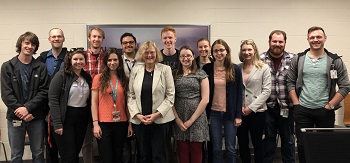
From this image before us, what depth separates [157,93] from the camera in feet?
9.17

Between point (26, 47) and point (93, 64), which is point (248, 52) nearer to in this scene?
point (93, 64)

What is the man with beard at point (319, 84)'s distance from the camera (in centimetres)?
287

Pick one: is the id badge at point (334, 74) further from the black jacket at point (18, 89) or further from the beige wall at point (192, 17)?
the black jacket at point (18, 89)

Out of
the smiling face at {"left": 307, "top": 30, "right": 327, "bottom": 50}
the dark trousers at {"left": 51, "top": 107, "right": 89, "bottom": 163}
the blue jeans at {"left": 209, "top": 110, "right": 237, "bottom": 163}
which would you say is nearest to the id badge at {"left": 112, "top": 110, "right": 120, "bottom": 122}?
the dark trousers at {"left": 51, "top": 107, "right": 89, "bottom": 163}

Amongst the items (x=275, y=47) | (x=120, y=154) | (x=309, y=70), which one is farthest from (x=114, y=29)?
(x=309, y=70)

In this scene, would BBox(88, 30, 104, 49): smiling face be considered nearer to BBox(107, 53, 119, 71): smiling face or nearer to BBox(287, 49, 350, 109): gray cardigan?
BBox(107, 53, 119, 71): smiling face

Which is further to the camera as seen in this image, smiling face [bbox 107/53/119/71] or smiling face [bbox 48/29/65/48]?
smiling face [bbox 48/29/65/48]

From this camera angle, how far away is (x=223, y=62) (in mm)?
3031

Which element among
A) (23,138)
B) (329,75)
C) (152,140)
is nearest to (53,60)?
(23,138)

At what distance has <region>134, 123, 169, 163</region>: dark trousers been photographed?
9.28ft

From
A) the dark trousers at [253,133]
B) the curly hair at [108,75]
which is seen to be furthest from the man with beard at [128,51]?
the dark trousers at [253,133]

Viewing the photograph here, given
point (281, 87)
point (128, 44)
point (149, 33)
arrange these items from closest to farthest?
1. point (128, 44)
2. point (281, 87)
3. point (149, 33)

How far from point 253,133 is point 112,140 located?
1485mm

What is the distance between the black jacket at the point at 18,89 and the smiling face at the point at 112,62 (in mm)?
712
